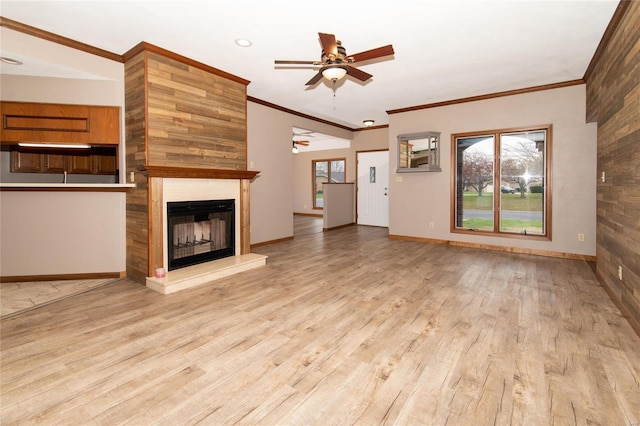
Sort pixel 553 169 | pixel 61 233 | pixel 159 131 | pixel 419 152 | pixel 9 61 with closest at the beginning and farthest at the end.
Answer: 1. pixel 9 61
2. pixel 159 131
3. pixel 61 233
4. pixel 553 169
5. pixel 419 152

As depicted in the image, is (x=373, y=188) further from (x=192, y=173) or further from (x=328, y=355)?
(x=328, y=355)

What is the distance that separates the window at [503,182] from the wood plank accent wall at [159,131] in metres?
4.47

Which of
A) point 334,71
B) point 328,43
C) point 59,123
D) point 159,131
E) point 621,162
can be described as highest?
point 328,43

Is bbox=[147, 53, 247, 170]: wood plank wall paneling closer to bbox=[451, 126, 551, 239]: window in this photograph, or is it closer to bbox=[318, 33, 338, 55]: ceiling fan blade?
bbox=[318, 33, 338, 55]: ceiling fan blade

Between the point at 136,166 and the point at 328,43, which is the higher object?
the point at 328,43

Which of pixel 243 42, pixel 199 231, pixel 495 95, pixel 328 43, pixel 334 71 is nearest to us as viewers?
pixel 328 43

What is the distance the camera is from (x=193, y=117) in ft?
13.6

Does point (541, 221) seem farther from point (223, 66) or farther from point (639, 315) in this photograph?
point (223, 66)

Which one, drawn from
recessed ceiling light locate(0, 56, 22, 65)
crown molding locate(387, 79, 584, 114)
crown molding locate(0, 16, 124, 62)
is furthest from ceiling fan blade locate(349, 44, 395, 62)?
recessed ceiling light locate(0, 56, 22, 65)

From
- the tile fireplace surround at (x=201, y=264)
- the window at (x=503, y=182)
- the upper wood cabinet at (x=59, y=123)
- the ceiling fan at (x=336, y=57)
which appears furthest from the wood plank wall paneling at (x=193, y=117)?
the window at (x=503, y=182)

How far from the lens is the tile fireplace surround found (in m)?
3.60

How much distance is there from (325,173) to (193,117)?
759 centimetres

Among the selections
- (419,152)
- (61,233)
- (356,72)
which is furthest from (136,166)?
(419,152)

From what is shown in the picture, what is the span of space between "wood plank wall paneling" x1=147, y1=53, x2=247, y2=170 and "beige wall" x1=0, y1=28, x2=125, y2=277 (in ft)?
2.05
